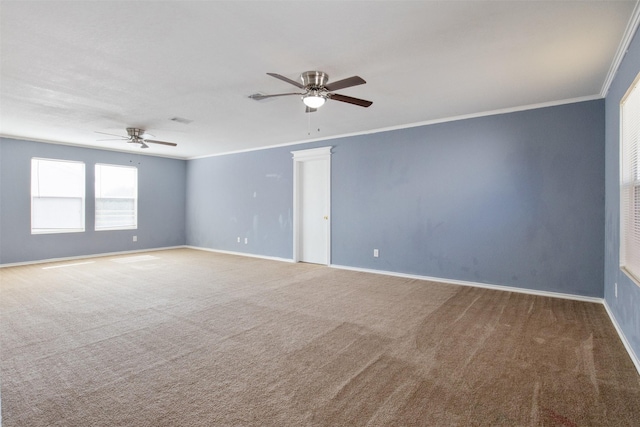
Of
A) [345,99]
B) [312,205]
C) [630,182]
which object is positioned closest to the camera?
[630,182]

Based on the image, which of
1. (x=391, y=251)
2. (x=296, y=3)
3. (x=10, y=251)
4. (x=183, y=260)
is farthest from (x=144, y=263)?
(x=296, y=3)

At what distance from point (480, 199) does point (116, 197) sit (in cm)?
791

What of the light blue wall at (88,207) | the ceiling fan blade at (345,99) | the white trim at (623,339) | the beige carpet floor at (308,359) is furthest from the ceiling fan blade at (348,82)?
the light blue wall at (88,207)

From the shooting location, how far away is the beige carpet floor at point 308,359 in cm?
188

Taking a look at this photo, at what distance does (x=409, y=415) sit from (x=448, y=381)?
1.69ft

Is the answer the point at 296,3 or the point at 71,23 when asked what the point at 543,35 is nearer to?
the point at 296,3

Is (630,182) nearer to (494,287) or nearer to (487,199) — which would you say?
(487,199)

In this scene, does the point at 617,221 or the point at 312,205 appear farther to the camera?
the point at 312,205

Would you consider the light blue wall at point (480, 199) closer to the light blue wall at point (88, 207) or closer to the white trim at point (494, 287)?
the white trim at point (494, 287)

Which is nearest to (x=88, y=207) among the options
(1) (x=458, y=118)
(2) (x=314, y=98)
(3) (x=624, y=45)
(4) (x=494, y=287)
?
(2) (x=314, y=98)

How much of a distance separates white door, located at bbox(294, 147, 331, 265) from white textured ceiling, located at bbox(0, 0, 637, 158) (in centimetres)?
184

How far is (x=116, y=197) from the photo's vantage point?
7.66 metres

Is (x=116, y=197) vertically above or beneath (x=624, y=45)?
beneath

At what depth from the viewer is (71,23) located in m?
2.29
